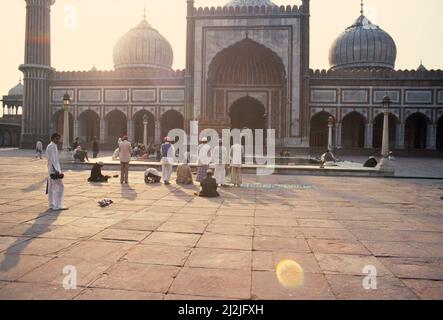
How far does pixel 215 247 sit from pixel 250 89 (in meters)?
26.8

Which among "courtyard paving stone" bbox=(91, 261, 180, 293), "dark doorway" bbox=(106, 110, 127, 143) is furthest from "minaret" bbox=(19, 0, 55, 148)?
"courtyard paving stone" bbox=(91, 261, 180, 293)

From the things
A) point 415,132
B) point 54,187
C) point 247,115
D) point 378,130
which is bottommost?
point 54,187

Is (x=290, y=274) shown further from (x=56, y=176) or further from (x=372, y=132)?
(x=372, y=132)

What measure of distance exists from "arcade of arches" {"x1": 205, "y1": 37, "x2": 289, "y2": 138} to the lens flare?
83.7ft

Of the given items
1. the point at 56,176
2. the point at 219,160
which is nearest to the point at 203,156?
the point at 219,160

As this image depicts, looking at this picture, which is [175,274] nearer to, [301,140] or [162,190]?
[162,190]

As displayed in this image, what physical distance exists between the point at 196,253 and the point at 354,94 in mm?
28744

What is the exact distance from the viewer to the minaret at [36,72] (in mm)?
30797

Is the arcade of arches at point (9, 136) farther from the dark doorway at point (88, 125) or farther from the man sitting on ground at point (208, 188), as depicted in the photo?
the man sitting on ground at point (208, 188)

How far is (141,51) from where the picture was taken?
36.1 m

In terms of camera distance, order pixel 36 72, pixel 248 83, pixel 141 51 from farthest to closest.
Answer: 1. pixel 141 51
2. pixel 36 72
3. pixel 248 83
